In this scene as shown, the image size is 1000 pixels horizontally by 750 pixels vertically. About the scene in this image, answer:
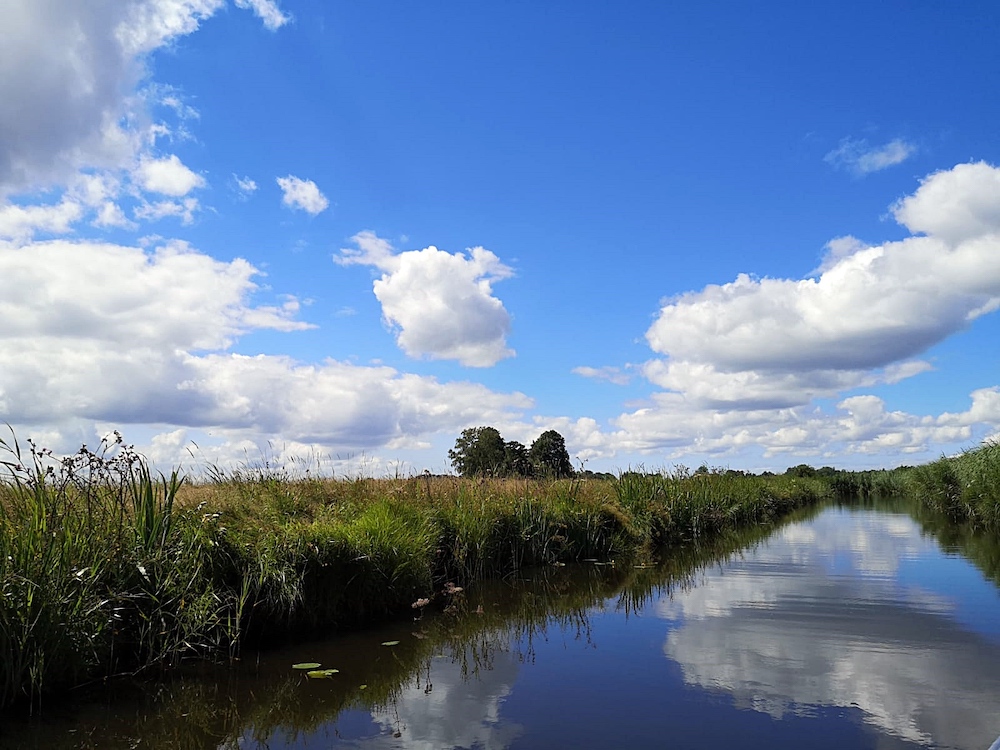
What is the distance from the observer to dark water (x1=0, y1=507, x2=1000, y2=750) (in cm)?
465

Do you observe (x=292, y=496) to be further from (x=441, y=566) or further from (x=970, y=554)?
(x=970, y=554)

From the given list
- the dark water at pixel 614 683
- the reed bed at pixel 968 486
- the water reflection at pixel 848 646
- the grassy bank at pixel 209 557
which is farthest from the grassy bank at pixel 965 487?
the grassy bank at pixel 209 557

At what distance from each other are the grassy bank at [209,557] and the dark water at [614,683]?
0.41 m

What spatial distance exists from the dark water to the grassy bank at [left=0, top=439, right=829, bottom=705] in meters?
0.41

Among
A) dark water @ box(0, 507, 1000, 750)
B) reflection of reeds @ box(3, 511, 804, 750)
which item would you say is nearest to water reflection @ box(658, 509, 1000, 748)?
dark water @ box(0, 507, 1000, 750)

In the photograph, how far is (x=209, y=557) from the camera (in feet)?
21.9

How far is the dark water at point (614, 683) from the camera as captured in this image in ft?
15.3

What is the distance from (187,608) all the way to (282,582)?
97 centimetres

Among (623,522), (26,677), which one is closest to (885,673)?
(26,677)

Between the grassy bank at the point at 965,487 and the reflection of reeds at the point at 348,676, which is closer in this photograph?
the reflection of reeds at the point at 348,676

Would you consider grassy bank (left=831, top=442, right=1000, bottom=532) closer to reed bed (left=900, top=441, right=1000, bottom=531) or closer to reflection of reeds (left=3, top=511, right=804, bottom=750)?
reed bed (left=900, top=441, right=1000, bottom=531)

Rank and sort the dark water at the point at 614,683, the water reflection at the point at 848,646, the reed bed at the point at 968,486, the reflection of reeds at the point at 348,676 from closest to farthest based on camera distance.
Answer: the dark water at the point at 614,683 → the reflection of reeds at the point at 348,676 → the water reflection at the point at 848,646 → the reed bed at the point at 968,486

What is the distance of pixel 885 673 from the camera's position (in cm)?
581

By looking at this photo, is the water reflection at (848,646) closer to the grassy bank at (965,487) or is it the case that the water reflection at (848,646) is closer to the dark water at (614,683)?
the dark water at (614,683)
